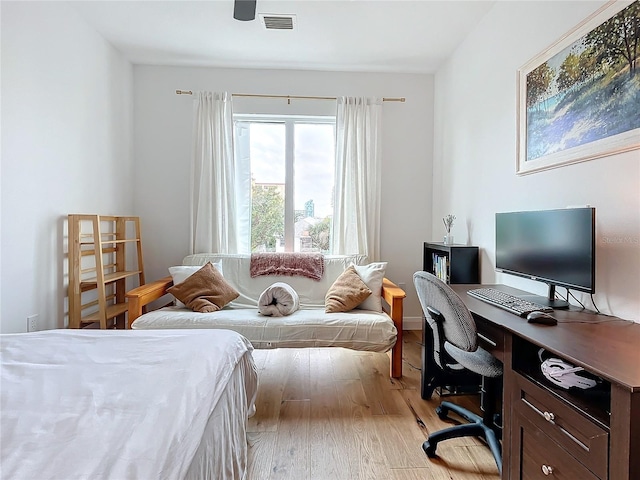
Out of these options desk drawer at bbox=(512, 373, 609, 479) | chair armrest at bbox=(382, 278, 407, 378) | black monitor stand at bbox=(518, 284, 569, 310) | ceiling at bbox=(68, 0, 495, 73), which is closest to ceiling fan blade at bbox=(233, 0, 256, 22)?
ceiling at bbox=(68, 0, 495, 73)

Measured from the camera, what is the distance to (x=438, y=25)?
2832 mm

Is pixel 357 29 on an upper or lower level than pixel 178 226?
upper

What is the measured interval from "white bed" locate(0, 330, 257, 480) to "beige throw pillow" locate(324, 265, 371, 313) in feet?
4.30

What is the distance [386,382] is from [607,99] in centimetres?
218

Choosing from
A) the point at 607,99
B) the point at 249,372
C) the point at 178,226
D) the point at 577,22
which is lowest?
the point at 249,372

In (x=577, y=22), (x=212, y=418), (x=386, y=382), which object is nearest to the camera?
(x=212, y=418)

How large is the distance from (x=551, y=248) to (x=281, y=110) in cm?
286

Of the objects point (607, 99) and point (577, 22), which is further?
point (577, 22)

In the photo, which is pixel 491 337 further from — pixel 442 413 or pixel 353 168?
pixel 353 168

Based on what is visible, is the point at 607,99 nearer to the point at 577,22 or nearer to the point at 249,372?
the point at 577,22

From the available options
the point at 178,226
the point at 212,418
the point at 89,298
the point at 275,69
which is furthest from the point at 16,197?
the point at 275,69

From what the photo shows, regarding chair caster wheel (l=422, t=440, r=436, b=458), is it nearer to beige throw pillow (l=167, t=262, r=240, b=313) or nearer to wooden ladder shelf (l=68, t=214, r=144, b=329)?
beige throw pillow (l=167, t=262, r=240, b=313)

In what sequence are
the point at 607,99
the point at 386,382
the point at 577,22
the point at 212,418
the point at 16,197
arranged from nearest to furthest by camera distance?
the point at 212,418, the point at 607,99, the point at 577,22, the point at 16,197, the point at 386,382

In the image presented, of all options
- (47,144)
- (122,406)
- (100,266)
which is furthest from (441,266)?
(47,144)
